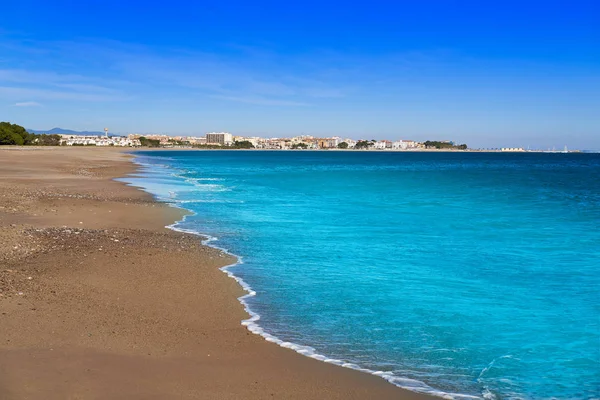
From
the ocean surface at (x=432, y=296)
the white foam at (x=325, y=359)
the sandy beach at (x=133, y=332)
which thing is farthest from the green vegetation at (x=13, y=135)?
the white foam at (x=325, y=359)

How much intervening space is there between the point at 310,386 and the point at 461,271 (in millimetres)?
7013

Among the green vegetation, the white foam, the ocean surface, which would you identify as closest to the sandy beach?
the white foam

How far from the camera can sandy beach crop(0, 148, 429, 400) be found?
505 centimetres

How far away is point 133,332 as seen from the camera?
6453 mm

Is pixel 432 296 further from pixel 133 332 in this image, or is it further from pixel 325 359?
pixel 133 332

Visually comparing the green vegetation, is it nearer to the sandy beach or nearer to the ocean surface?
the ocean surface

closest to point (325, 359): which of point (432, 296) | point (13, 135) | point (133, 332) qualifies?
point (133, 332)

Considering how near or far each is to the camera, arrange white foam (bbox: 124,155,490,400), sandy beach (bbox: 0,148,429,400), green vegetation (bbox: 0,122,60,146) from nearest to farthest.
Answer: sandy beach (bbox: 0,148,429,400) < white foam (bbox: 124,155,490,400) < green vegetation (bbox: 0,122,60,146)

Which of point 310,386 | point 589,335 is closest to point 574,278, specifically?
point 589,335

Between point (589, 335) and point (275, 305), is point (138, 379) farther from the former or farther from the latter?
point (589, 335)

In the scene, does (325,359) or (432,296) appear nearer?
(325,359)

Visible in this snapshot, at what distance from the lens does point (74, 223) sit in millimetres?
14383

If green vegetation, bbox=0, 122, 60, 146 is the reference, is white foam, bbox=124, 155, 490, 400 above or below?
below

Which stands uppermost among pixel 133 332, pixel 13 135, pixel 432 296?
pixel 13 135
